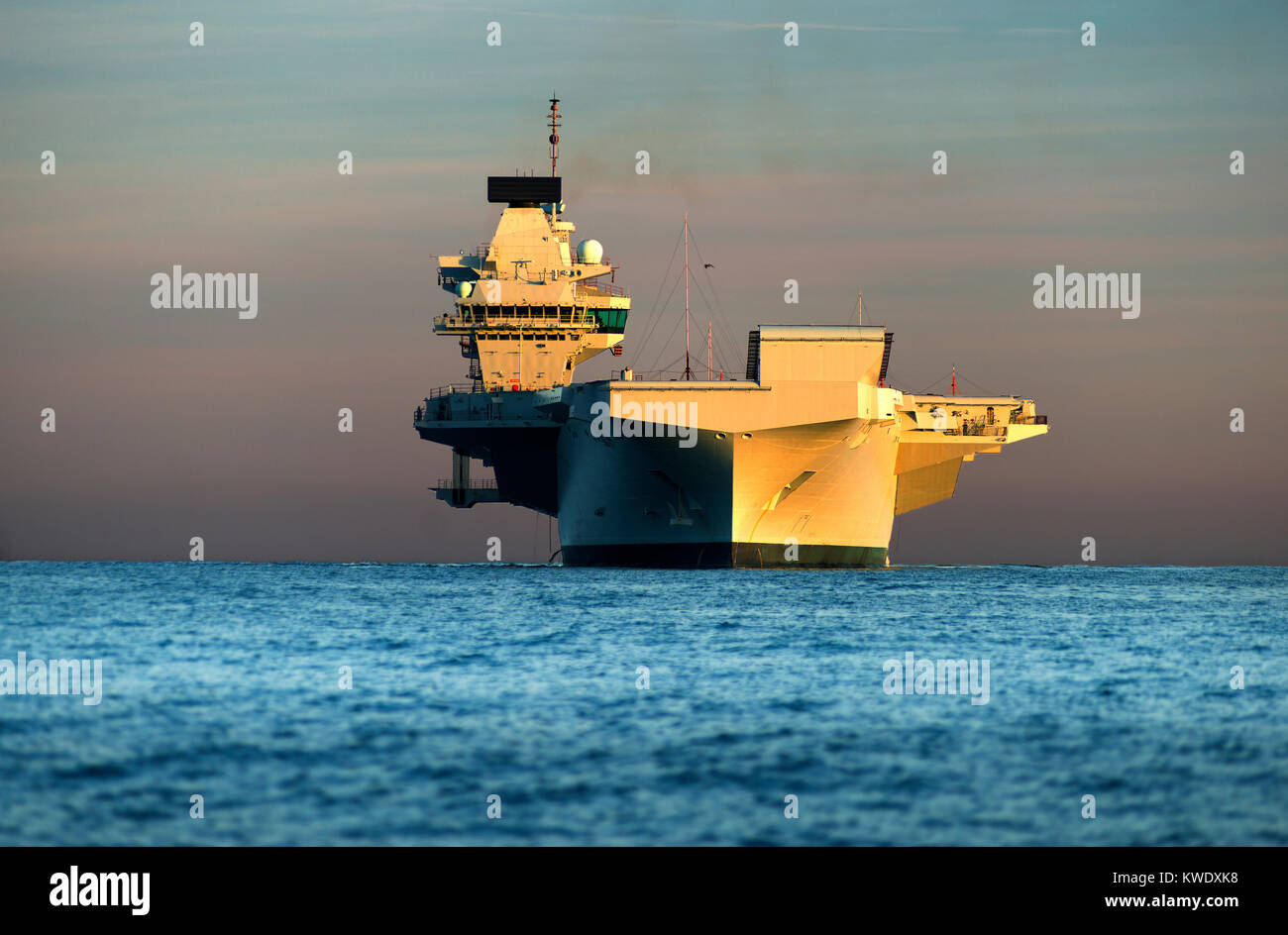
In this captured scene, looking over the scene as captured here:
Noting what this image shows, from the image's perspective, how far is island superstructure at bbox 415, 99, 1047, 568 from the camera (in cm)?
4800

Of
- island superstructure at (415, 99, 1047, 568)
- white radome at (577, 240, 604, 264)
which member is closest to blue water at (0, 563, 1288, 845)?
island superstructure at (415, 99, 1047, 568)

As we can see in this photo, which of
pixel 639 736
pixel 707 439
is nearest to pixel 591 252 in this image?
pixel 707 439

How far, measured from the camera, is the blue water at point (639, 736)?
1320 cm

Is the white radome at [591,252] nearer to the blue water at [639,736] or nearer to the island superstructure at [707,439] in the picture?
the island superstructure at [707,439]

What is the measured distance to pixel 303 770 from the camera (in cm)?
1544

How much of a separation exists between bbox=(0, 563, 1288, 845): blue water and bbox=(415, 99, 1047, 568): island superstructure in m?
11.7

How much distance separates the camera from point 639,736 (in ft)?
59.3

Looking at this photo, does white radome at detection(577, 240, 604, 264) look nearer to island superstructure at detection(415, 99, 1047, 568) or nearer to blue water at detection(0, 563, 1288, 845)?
island superstructure at detection(415, 99, 1047, 568)

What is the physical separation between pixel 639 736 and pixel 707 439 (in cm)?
3100

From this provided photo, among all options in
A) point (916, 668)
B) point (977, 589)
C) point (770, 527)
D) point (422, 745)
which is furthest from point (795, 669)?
point (977, 589)

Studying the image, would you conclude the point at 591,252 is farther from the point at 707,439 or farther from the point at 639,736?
the point at 639,736

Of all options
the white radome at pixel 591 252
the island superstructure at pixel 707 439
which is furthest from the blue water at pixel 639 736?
the white radome at pixel 591 252
